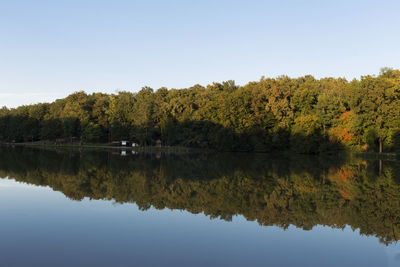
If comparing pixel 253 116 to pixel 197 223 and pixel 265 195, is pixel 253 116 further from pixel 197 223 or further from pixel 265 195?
pixel 197 223

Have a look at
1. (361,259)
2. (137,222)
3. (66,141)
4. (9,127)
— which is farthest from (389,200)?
(9,127)

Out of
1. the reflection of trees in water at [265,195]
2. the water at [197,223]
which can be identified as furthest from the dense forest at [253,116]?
the water at [197,223]

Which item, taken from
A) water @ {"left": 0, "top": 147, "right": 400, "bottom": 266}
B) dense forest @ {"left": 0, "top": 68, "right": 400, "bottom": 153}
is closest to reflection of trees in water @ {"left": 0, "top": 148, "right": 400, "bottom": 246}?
water @ {"left": 0, "top": 147, "right": 400, "bottom": 266}

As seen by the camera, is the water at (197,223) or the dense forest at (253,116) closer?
the water at (197,223)

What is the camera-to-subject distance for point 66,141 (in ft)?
290

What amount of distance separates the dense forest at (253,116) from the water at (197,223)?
3217 cm

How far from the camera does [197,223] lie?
1143 cm

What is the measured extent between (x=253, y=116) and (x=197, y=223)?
51.0m

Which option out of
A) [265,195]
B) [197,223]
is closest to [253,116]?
[265,195]

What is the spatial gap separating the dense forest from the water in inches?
1267

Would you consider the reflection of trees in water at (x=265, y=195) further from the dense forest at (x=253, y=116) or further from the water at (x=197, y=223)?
the dense forest at (x=253, y=116)

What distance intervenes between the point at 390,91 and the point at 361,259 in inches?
1779

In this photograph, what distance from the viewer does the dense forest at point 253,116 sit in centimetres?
4813

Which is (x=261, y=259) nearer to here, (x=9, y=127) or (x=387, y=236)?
(x=387, y=236)
